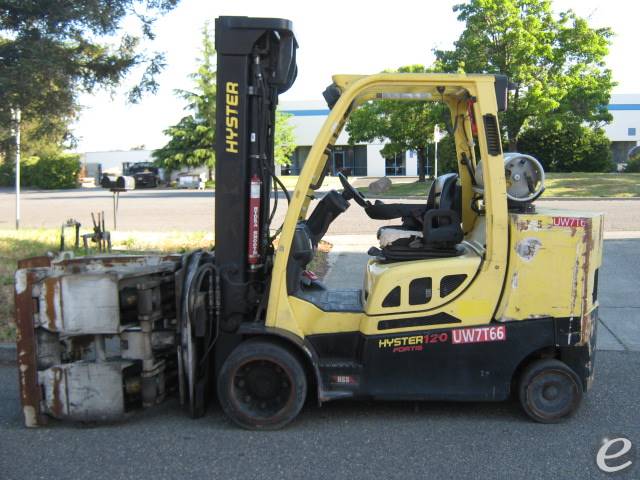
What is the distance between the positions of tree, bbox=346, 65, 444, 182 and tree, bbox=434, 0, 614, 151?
2.88m

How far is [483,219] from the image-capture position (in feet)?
15.4

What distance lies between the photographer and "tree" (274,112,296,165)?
4407cm

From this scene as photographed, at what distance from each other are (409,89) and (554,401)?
240 centimetres

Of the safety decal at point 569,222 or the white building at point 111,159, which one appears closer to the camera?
the safety decal at point 569,222

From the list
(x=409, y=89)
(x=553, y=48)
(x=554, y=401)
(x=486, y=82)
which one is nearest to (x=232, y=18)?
(x=409, y=89)

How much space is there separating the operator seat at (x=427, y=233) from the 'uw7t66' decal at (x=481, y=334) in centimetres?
56

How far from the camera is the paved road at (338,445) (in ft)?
12.3

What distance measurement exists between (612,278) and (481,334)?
592cm

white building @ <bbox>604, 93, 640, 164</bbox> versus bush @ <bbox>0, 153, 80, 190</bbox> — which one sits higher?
white building @ <bbox>604, 93, 640, 164</bbox>

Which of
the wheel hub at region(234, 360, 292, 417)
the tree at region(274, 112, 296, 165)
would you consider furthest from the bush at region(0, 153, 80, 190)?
the wheel hub at region(234, 360, 292, 417)

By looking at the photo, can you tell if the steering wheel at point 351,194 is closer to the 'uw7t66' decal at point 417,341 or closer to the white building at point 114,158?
the 'uw7t66' decal at point 417,341

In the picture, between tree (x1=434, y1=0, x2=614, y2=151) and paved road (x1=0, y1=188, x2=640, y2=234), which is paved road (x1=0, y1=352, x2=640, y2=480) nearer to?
paved road (x1=0, y1=188, x2=640, y2=234)

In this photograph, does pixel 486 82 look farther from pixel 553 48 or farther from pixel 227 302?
pixel 553 48

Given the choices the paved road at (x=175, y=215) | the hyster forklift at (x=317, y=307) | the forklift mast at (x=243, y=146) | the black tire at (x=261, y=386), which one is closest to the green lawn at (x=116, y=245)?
the paved road at (x=175, y=215)
